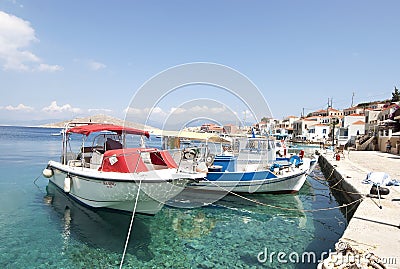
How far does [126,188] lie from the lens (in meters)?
7.72

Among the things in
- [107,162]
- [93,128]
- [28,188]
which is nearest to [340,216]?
[107,162]

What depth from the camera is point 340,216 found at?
10133mm

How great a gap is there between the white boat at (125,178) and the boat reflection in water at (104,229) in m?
0.36

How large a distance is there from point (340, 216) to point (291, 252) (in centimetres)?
434

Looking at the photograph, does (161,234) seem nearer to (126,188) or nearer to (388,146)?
(126,188)

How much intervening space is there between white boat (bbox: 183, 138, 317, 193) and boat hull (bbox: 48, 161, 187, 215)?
9.93 feet

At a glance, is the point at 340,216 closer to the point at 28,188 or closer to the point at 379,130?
the point at 28,188

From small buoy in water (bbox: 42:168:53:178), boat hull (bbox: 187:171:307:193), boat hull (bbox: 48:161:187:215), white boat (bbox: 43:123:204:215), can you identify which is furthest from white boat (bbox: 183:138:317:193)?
small buoy in water (bbox: 42:168:53:178)

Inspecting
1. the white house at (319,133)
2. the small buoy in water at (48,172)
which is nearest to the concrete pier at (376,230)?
the small buoy in water at (48,172)

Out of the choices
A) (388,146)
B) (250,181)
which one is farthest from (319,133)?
(250,181)

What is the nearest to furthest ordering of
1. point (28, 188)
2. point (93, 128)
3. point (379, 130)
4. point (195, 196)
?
point (93, 128) → point (195, 196) → point (28, 188) → point (379, 130)

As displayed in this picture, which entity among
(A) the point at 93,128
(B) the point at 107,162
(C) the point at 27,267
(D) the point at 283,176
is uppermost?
(A) the point at 93,128

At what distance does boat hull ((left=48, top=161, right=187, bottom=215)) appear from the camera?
7527mm

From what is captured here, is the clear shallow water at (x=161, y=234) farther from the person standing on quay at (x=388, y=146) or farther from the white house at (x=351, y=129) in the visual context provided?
the white house at (x=351, y=129)
